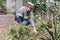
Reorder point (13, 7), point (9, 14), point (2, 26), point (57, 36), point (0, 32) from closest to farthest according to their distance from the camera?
point (57, 36) → point (0, 32) → point (2, 26) → point (9, 14) → point (13, 7)

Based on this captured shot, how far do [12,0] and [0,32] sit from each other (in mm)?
3497

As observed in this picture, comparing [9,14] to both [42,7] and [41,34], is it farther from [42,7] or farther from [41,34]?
[41,34]

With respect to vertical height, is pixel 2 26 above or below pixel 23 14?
below

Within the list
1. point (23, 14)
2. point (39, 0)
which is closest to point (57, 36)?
point (23, 14)

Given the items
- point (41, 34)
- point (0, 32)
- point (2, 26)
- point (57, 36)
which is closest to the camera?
point (57, 36)

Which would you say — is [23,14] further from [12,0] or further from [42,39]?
[12,0]

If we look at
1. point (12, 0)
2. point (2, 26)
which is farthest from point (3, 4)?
point (2, 26)

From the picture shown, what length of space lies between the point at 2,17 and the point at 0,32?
1809 millimetres

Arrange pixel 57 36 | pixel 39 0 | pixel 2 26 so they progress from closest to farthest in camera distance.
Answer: pixel 57 36 → pixel 2 26 → pixel 39 0

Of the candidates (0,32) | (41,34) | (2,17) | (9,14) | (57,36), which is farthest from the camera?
(9,14)

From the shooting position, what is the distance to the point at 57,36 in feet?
17.7

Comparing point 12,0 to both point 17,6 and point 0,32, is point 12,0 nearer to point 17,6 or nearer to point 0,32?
point 17,6

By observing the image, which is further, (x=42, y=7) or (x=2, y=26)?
(x=42, y=7)

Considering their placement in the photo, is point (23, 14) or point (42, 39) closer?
point (42, 39)
